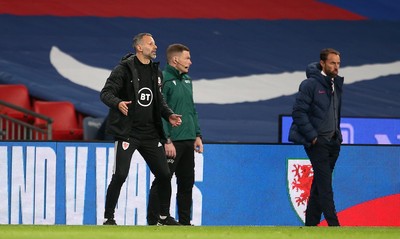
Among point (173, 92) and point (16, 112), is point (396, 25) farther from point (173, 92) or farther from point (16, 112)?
point (173, 92)

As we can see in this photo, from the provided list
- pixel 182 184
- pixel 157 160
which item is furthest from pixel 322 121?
pixel 157 160

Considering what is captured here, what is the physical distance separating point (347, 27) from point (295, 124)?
305 inches

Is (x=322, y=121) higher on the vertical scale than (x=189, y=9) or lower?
lower

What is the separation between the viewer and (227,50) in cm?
1711

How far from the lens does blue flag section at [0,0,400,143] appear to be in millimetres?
15961

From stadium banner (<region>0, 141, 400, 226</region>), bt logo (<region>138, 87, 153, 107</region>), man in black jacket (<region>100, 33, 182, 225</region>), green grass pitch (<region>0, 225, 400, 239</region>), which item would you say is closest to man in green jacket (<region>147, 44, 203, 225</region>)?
man in black jacket (<region>100, 33, 182, 225</region>)

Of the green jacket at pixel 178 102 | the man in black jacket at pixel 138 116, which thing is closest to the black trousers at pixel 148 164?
the man in black jacket at pixel 138 116

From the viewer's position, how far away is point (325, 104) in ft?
33.2

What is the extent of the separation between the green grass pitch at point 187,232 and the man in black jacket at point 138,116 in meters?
0.89

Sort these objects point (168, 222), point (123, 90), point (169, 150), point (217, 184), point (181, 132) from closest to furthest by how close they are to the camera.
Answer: point (123, 90) < point (168, 222) < point (169, 150) < point (181, 132) < point (217, 184)

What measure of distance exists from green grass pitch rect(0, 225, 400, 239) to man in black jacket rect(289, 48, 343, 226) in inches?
61.6

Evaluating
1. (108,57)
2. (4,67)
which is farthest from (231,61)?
(4,67)

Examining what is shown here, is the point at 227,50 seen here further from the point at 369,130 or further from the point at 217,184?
the point at 217,184

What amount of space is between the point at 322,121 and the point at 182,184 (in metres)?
1.31
